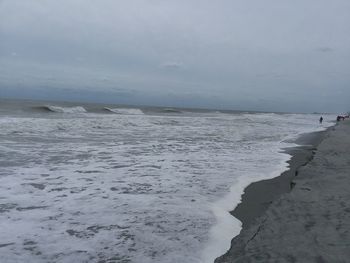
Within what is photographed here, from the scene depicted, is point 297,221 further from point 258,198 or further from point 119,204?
point 119,204

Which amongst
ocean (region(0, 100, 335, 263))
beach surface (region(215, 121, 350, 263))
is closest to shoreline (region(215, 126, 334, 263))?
beach surface (region(215, 121, 350, 263))

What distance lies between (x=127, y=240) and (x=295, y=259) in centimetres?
195

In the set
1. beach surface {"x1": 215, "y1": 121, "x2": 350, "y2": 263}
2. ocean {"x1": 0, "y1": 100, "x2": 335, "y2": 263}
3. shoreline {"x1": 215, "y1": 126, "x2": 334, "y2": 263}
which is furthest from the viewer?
shoreline {"x1": 215, "y1": 126, "x2": 334, "y2": 263}

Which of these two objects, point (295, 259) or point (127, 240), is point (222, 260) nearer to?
point (295, 259)

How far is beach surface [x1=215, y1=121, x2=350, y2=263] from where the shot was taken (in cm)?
394

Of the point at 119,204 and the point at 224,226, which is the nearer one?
the point at 224,226

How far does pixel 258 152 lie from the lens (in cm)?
1324

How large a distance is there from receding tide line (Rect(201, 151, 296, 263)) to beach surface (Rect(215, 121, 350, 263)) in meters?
0.11

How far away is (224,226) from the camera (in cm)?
519

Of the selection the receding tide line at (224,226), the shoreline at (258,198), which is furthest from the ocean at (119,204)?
the shoreline at (258,198)

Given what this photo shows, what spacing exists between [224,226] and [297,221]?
38.5 inches

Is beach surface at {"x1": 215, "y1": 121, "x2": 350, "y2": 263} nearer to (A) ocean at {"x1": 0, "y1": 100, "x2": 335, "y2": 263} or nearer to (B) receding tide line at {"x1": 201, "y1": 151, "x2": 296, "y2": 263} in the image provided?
(B) receding tide line at {"x1": 201, "y1": 151, "x2": 296, "y2": 263}

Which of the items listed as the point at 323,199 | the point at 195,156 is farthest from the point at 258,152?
the point at 323,199

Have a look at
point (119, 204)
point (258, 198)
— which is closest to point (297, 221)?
point (258, 198)
